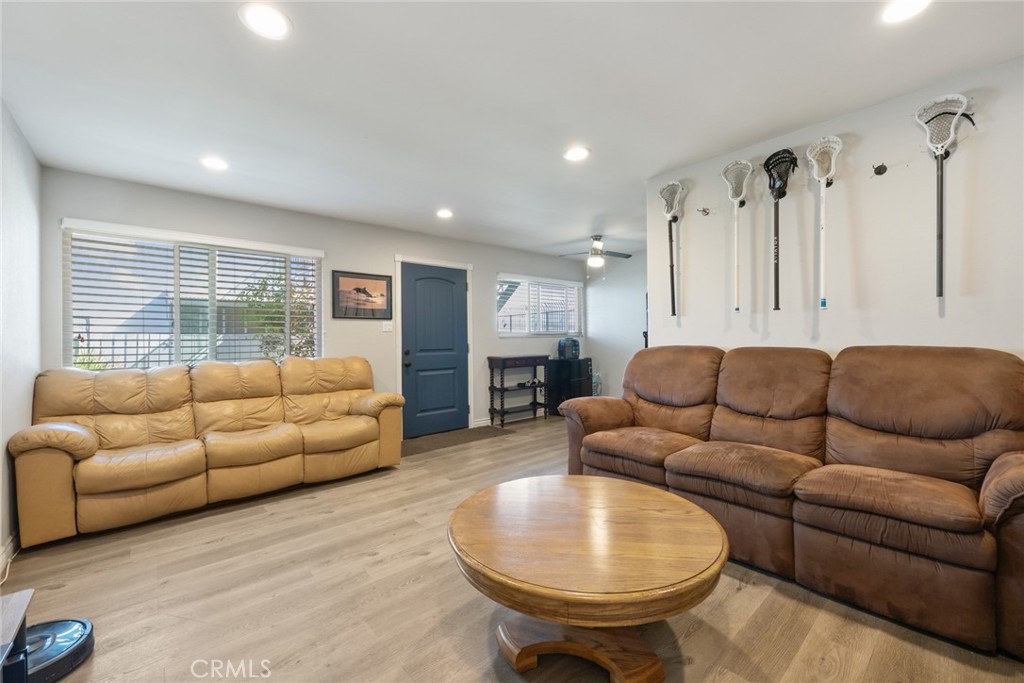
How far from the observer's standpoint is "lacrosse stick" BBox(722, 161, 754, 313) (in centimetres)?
282

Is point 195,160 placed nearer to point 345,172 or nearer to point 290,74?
point 345,172

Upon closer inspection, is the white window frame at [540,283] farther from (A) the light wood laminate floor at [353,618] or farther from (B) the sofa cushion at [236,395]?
(A) the light wood laminate floor at [353,618]

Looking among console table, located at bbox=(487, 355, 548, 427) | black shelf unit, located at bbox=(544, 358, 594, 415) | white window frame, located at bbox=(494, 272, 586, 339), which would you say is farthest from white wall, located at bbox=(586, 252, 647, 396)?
console table, located at bbox=(487, 355, 548, 427)

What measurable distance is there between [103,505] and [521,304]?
15.2 ft

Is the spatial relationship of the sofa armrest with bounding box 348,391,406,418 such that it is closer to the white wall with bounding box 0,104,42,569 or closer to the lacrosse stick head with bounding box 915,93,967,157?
the white wall with bounding box 0,104,42,569

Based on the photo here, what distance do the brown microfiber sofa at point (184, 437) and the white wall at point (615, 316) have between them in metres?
3.82

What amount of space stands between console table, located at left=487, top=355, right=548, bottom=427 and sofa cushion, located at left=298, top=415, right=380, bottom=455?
218 cm

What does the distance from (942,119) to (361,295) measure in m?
4.50

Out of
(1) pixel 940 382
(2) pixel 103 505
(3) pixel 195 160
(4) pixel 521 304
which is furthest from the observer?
(4) pixel 521 304

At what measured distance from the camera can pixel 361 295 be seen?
4.45 meters

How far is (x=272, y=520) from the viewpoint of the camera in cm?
265

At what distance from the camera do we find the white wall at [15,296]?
2119 mm

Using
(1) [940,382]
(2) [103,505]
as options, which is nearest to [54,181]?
(2) [103,505]

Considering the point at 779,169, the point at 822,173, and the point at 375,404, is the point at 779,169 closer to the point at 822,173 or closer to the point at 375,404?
the point at 822,173
